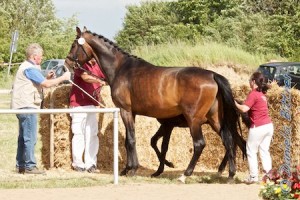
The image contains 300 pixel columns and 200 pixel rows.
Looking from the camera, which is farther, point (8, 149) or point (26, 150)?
point (8, 149)

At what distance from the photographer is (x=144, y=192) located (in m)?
9.51

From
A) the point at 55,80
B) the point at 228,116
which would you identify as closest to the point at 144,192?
the point at 228,116

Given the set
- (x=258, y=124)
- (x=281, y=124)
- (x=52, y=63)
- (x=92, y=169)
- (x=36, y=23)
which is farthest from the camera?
(x=36, y=23)

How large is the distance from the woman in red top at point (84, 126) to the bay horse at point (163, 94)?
1.34 feet

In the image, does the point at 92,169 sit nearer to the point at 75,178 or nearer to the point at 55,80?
the point at 75,178

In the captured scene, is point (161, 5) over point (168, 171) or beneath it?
over

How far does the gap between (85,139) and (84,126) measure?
0.72 ft

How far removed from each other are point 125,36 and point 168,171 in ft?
207

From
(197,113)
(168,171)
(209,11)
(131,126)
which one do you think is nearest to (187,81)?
(197,113)

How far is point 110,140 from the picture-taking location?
12992 mm

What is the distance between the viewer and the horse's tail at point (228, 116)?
11.0 m

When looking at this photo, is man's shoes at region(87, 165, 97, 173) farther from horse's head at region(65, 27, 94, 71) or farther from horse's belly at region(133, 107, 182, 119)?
horse's head at region(65, 27, 94, 71)

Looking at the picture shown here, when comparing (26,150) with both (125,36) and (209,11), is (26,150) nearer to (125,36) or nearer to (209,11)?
(209,11)

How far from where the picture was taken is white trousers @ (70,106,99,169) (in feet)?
40.9
